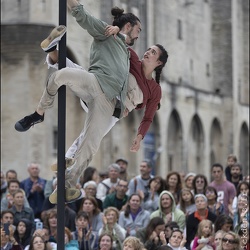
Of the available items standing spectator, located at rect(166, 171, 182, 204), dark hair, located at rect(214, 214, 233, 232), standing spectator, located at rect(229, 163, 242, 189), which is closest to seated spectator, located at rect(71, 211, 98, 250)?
dark hair, located at rect(214, 214, 233, 232)

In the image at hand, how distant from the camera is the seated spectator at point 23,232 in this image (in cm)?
1348

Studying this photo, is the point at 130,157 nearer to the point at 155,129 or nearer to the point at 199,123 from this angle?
the point at 155,129

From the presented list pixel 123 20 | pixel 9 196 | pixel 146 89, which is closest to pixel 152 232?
pixel 9 196

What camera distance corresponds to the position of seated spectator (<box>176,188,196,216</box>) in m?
14.6

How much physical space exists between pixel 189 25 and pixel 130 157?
14.1m

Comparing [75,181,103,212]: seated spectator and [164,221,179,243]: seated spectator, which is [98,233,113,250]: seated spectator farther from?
[75,181,103,212]: seated spectator

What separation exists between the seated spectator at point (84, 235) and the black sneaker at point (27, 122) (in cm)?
509

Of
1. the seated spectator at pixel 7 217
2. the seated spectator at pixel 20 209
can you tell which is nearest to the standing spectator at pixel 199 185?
the seated spectator at pixel 20 209

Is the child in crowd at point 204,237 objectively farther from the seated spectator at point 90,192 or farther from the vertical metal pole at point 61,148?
the vertical metal pole at point 61,148

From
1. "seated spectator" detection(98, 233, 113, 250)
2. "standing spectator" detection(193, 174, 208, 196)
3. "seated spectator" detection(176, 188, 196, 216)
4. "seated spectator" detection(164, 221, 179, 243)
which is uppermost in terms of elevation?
"standing spectator" detection(193, 174, 208, 196)

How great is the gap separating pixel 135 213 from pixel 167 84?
3044 cm

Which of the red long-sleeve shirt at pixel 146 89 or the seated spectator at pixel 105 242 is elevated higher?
the red long-sleeve shirt at pixel 146 89

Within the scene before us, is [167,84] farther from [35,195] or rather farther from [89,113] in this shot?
[89,113]

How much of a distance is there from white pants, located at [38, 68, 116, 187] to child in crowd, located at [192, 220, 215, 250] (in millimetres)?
4681
